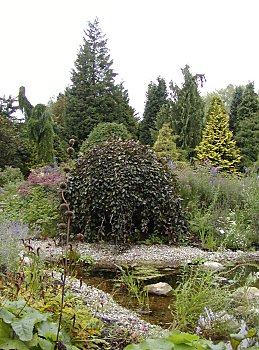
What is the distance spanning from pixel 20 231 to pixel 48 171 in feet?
15.4

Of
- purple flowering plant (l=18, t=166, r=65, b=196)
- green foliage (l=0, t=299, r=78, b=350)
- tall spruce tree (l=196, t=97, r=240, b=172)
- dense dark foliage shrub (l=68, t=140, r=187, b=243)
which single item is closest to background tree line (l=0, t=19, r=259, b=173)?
tall spruce tree (l=196, t=97, r=240, b=172)

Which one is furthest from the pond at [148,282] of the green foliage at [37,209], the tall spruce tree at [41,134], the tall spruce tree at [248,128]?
the tall spruce tree at [248,128]

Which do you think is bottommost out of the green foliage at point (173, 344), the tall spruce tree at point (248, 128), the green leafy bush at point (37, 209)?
the green leafy bush at point (37, 209)

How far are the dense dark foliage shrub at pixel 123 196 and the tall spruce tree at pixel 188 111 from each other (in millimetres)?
10970

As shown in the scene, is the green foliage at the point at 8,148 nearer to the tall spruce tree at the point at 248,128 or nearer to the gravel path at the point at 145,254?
the tall spruce tree at the point at 248,128

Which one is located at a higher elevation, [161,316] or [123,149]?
[123,149]

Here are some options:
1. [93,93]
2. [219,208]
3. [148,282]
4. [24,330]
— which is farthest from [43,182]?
[93,93]

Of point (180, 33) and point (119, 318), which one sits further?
point (180, 33)

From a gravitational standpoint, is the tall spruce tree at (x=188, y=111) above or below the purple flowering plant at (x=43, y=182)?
above

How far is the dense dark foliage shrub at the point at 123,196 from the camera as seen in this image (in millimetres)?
5920

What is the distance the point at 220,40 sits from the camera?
11.0 m

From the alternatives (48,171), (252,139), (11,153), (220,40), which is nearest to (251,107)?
(252,139)

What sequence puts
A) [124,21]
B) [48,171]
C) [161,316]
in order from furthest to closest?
1. [48,171]
2. [124,21]
3. [161,316]

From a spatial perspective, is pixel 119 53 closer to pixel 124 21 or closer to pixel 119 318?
pixel 124 21
